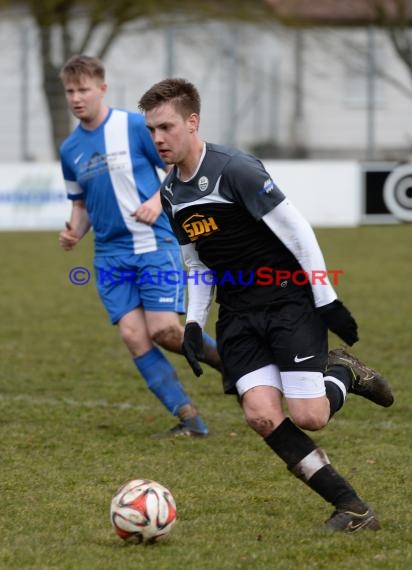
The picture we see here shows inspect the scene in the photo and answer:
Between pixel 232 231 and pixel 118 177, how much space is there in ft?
6.07

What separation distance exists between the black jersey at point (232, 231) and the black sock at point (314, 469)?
551mm

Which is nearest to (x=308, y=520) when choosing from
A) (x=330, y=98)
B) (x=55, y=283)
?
(x=55, y=283)

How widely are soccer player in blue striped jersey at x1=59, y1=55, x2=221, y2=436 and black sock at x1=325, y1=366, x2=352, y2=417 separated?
148 cm

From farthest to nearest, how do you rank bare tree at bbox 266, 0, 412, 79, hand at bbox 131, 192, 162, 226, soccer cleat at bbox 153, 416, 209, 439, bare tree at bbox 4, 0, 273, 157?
bare tree at bbox 266, 0, 412, 79, bare tree at bbox 4, 0, 273, 157, soccer cleat at bbox 153, 416, 209, 439, hand at bbox 131, 192, 162, 226

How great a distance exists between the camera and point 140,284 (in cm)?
636

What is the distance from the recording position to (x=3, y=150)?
2214 cm

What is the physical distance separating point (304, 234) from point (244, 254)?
0.97ft

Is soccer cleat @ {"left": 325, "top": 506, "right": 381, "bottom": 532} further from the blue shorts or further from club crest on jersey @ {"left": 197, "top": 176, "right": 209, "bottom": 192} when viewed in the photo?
the blue shorts

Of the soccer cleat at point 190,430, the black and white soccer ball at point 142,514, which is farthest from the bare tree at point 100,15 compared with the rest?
the black and white soccer ball at point 142,514

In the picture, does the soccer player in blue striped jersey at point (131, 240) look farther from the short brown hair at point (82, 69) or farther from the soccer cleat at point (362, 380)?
the soccer cleat at point (362, 380)

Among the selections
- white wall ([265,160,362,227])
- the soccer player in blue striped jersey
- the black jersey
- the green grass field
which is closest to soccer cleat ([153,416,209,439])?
the soccer player in blue striped jersey

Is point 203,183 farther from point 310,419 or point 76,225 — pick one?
point 76,225

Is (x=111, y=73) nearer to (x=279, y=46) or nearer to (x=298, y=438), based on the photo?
(x=279, y=46)

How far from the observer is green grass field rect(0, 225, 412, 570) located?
4250mm
